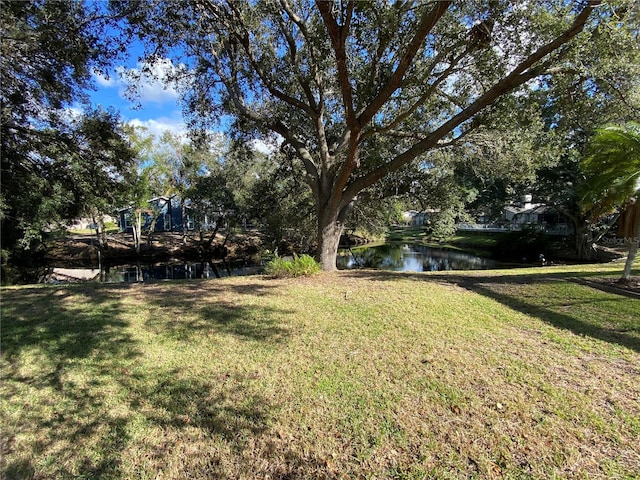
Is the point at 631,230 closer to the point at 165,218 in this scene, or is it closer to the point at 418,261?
the point at 418,261

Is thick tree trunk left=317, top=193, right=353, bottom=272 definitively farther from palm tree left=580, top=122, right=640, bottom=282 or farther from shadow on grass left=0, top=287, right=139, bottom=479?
palm tree left=580, top=122, right=640, bottom=282

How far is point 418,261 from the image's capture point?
27.1 m

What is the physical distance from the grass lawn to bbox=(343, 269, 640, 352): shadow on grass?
5 cm

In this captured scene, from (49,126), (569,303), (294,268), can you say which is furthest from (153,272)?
(569,303)

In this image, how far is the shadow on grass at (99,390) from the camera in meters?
2.49

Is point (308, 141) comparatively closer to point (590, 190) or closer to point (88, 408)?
point (590, 190)

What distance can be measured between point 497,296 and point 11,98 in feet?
36.8

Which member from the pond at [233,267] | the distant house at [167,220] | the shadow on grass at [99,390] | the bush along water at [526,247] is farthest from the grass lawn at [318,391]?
the distant house at [167,220]

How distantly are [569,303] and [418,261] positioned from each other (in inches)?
851

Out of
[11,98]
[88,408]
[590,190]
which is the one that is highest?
[11,98]

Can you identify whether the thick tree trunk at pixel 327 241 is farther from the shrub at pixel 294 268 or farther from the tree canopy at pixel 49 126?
the tree canopy at pixel 49 126

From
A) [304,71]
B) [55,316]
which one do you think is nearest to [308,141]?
Result: [304,71]

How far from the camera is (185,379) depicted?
333cm

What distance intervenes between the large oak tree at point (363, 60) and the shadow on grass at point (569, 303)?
11.0 feet
